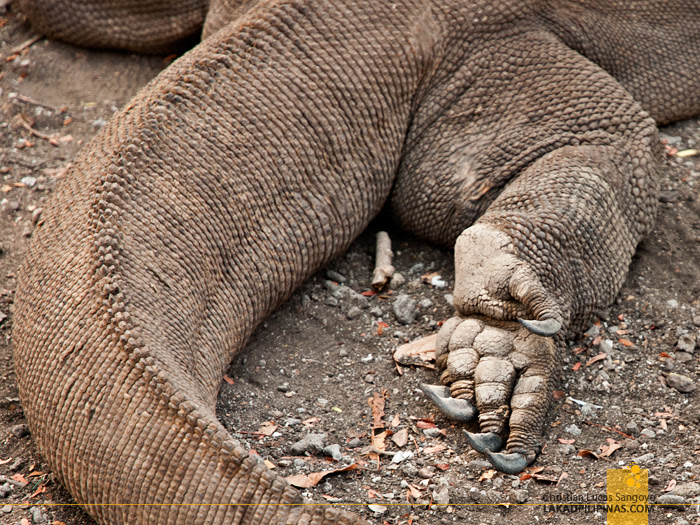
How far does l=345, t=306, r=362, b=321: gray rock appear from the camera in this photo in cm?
387

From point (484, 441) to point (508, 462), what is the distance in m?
0.13

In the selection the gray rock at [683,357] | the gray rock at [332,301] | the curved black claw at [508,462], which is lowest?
the gray rock at [683,357]

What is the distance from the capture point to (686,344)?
3.58 metres

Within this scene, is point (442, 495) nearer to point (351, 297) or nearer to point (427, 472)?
point (427, 472)

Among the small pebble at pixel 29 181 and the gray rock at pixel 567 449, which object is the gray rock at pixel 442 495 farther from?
the small pebble at pixel 29 181

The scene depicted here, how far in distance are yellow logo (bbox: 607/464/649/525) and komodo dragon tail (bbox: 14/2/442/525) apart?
3.60ft

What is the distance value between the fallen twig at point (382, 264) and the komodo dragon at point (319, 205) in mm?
179

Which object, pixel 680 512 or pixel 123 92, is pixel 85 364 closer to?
pixel 680 512

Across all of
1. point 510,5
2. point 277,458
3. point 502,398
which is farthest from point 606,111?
point 277,458

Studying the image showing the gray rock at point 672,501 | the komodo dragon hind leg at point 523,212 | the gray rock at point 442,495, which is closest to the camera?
the gray rock at point 672,501

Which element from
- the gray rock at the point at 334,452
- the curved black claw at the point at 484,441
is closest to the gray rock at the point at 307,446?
the gray rock at the point at 334,452

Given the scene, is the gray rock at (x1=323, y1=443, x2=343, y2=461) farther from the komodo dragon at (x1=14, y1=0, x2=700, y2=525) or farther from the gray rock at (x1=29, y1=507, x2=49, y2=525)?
the gray rock at (x1=29, y1=507, x2=49, y2=525)

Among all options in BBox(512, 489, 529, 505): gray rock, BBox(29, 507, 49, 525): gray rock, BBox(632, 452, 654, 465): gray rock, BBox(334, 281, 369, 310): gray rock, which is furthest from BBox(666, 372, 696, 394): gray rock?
BBox(29, 507, 49, 525): gray rock

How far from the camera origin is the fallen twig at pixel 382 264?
158 inches
